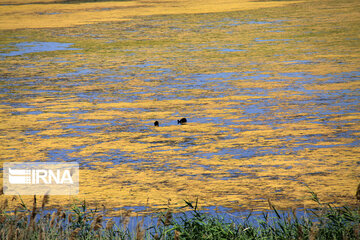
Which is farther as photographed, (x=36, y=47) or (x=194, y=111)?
(x=36, y=47)

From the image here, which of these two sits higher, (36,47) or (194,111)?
(36,47)

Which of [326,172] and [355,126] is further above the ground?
[355,126]

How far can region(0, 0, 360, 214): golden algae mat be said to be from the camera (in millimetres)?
6262

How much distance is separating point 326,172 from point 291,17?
18318mm

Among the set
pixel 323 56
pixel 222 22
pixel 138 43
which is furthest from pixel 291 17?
pixel 323 56

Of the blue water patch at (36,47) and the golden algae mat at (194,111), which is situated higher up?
the blue water patch at (36,47)

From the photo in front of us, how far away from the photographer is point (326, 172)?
21.2 feet

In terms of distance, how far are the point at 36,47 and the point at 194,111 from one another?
10.4 metres

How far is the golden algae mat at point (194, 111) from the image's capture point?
6.26m

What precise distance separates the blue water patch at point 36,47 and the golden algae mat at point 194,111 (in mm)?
36

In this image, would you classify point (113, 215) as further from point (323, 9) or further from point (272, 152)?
point (323, 9)

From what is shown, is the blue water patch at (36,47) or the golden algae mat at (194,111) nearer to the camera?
the golden algae mat at (194,111)

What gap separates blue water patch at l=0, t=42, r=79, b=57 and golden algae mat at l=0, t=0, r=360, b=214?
4 centimetres

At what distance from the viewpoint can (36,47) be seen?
62.1 feet
